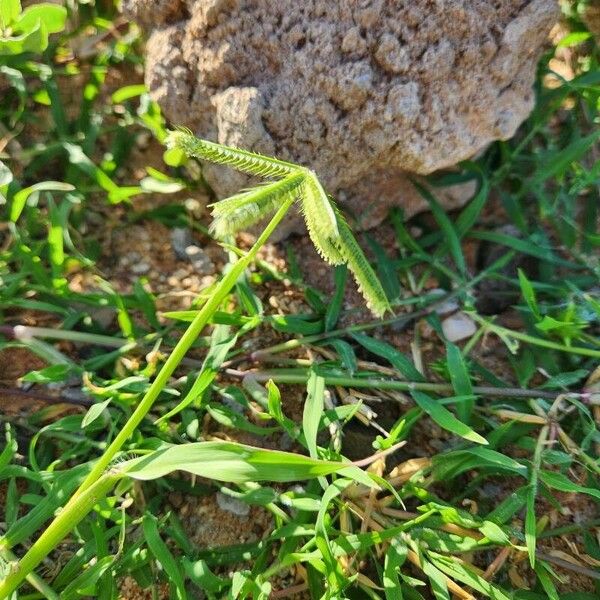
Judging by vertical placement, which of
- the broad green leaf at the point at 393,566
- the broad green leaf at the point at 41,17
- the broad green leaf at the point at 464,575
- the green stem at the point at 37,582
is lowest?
the broad green leaf at the point at 464,575

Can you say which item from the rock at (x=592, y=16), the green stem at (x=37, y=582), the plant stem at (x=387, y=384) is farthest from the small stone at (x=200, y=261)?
the rock at (x=592, y=16)

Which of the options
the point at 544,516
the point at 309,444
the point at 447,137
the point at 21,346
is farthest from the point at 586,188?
the point at 21,346

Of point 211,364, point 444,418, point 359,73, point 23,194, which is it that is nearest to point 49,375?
point 211,364

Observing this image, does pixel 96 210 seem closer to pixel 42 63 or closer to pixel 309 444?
pixel 42 63

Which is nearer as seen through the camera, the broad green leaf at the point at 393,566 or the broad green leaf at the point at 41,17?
the broad green leaf at the point at 393,566

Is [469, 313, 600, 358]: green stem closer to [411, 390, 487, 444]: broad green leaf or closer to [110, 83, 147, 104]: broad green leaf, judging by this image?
[411, 390, 487, 444]: broad green leaf

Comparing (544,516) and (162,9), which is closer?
(544,516)

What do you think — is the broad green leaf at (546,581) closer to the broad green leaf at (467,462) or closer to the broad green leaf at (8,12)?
the broad green leaf at (467,462)
